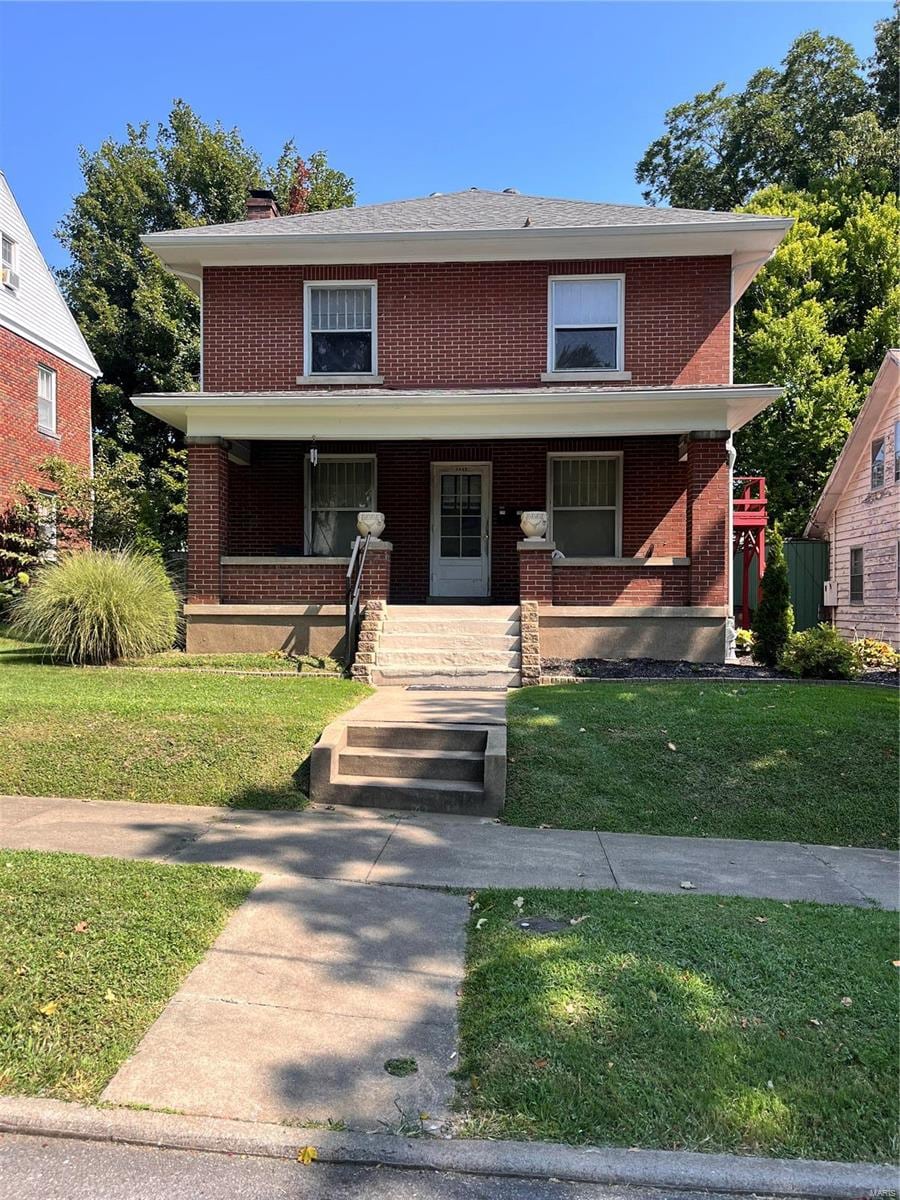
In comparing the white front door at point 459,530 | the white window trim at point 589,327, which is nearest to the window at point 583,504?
the white front door at point 459,530

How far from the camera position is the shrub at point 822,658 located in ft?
32.8

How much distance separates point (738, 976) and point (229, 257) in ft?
40.4

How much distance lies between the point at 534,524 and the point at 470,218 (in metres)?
5.83

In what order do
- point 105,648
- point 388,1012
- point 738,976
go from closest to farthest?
point 388,1012, point 738,976, point 105,648

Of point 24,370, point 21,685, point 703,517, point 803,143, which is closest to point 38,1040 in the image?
point 21,685

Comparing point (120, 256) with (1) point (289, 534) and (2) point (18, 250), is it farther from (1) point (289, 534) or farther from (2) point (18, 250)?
(1) point (289, 534)

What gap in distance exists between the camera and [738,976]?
345 cm

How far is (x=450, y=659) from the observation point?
32.3 feet

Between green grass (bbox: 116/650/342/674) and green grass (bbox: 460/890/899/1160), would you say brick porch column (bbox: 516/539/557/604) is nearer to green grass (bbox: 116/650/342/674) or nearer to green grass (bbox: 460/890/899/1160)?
green grass (bbox: 116/650/342/674)

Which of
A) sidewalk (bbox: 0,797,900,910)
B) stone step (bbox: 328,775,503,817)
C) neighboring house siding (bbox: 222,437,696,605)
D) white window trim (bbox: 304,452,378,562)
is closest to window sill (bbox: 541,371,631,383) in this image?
neighboring house siding (bbox: 222,437,696,605)

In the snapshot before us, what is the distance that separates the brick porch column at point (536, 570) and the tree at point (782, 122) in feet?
77.4

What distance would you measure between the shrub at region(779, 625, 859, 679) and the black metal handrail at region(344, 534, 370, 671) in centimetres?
566

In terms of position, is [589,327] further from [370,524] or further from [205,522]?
[205,522]

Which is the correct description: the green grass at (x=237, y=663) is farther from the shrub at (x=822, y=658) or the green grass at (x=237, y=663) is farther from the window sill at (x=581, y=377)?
the shrub at (x=822, y=658)
